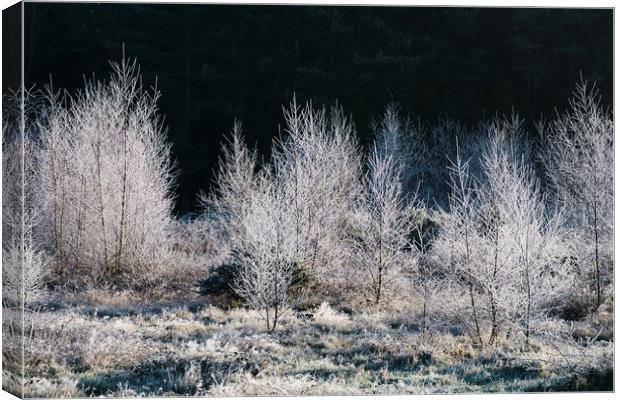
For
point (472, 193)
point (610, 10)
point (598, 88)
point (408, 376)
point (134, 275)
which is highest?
point (610, 10)

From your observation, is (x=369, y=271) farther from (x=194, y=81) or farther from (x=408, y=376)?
(x=194, y=81)

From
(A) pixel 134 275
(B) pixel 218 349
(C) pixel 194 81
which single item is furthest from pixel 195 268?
(C) pixel 194 81

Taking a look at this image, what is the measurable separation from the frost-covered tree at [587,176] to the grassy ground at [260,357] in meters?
1.05

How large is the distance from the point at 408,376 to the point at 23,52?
519cm

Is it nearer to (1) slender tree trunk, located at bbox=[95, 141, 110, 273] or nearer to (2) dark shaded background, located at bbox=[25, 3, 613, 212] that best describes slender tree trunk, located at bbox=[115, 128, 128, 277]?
(1) slender tree trunk, located at bbox=[95, 141, 110, 273]

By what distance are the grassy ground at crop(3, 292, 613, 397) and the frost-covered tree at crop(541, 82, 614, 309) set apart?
1047 millimetres

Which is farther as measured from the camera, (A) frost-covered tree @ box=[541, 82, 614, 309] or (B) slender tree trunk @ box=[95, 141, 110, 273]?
(B) slender tree trunk @ box=[95, 141, 110, 273]

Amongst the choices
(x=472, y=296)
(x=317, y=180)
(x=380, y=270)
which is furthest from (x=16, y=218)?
(x=472, y=296)

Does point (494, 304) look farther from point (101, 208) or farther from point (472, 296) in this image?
point (101, 208)

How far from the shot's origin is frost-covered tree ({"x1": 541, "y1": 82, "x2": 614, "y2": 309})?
10.3m

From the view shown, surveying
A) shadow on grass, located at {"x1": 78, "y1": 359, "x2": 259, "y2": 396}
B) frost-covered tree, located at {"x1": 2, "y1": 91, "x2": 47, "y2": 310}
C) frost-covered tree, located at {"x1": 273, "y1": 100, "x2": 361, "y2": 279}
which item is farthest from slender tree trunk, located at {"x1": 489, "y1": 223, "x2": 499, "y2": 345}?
frost-covered tree, located at {"x1": 2, "y1": 91, "x2": 47, "y2": 310}

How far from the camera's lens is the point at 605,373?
31.6ft

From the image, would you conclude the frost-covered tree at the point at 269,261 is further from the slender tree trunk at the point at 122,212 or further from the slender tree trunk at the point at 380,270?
the slender tree trunk at the point at 122,212

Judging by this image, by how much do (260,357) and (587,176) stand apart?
4.46 m
